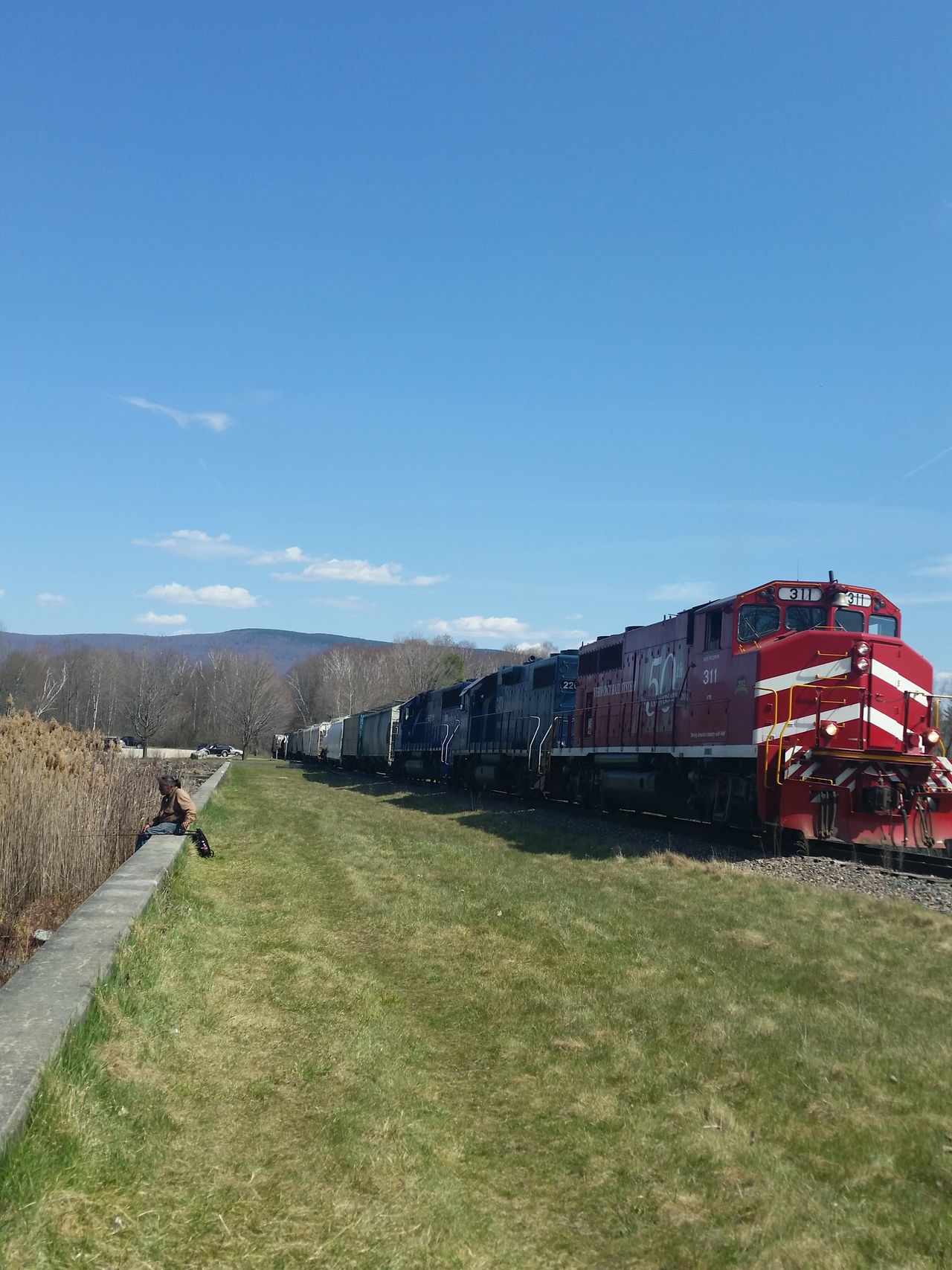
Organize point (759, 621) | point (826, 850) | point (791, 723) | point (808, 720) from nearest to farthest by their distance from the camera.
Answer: point (791, 723) < point (808, 720) < point (826, 850) < point (759, 621)

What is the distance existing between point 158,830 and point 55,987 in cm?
715

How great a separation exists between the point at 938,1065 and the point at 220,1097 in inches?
149

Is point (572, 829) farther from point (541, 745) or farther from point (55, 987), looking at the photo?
point (55, 987)

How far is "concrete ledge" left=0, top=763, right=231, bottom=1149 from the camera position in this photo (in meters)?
4.11

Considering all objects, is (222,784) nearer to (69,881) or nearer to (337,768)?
(69,881)

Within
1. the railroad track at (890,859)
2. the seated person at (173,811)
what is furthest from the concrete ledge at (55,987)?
the railroad track at (890,859)

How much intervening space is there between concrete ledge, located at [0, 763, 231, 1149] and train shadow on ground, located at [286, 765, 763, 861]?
8389 mm

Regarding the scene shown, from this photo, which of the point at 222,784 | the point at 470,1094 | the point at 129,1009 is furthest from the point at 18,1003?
the point at 222,784

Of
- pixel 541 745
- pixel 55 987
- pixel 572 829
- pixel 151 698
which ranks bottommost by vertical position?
pixel 572 829

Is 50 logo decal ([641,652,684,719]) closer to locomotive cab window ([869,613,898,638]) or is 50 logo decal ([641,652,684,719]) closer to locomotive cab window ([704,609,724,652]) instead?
locomotive cab window ([704,609,724,652])

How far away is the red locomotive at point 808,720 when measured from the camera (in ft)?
49.1

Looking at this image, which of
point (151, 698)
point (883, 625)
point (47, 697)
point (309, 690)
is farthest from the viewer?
point (309, 690)

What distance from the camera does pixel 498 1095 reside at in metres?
5.47

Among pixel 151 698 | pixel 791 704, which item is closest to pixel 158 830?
pixel 791 704
